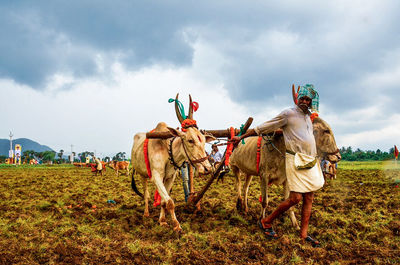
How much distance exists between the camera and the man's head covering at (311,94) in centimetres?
447

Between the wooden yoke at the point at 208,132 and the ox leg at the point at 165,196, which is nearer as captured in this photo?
the ox leg at the point at 165,196

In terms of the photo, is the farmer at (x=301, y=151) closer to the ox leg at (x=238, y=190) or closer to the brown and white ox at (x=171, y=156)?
the brown and white ox at (x=171, y=156)

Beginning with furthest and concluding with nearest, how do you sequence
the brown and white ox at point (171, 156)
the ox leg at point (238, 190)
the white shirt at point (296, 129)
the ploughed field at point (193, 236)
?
the ox leg at point (238, 190) → the brown and white ox at point (171, 156) → the white shirt at point (296, 129) → the ploughed field at point (193, 236)

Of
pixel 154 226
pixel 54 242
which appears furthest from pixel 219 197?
pixel 54 242

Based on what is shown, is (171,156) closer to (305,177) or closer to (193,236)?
(193,236)

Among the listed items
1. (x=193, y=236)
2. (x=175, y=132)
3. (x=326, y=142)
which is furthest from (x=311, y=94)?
(x=193, y=236)

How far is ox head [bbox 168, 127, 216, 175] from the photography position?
4.68 m

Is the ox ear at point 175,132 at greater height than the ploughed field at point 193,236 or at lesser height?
greater

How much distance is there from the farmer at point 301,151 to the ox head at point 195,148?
0.91 metres

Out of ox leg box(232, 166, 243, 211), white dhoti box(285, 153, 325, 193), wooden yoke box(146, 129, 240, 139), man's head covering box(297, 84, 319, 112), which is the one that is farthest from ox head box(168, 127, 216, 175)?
ox leg box(232, 166, 243, 211)

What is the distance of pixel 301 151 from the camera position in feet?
14.5

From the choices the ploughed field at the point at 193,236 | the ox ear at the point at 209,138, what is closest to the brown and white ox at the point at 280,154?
the ploughed field at the point at 193,236

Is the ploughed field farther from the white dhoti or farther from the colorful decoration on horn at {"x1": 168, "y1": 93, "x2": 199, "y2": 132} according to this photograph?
the colorful decoration on horn at {"x1": 168, "y1": 93, "x2": 199, "y2": 132}

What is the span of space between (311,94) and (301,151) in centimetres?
90
